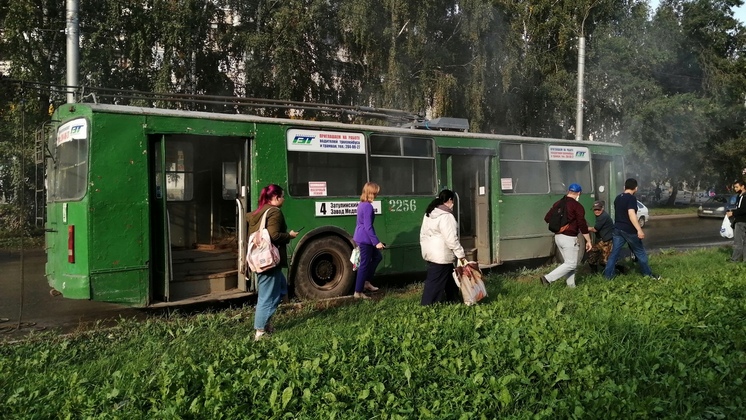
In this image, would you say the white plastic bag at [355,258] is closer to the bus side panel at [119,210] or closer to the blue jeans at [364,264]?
the blue jeans at [364,264]

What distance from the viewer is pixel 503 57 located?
86.2 feet

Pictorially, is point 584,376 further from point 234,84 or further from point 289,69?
point 234,84

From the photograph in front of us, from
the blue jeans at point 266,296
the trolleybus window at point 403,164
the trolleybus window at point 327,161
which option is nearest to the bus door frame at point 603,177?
the trolleybus window at point 403,164

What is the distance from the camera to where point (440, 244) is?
6.87 metres

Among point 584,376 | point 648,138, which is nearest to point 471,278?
point 584,376

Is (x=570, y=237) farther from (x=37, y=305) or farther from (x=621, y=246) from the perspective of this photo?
(x=37, y=305)

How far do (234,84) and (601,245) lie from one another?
15548 mm

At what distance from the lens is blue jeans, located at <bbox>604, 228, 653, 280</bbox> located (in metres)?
9.59

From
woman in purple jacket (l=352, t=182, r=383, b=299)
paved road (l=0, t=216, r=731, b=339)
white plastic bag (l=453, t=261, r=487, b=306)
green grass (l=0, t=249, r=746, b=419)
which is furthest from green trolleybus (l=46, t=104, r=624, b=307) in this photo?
white plastic bag (l=453, t=261, r=487, b=306)

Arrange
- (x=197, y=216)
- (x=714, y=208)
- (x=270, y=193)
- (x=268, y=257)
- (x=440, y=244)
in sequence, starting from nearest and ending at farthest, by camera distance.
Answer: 1. (x=268, y=257)
2. (x=270, y=193)
3. (x=440, y=244)
4. (x=197, y=216)
5. (x=714, y=208)

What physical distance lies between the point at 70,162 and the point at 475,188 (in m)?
7.01

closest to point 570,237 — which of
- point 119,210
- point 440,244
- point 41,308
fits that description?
point 440,244

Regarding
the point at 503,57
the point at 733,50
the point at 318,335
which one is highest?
the point at 733,50

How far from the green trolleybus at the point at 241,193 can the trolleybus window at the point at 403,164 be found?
2 centimetres
